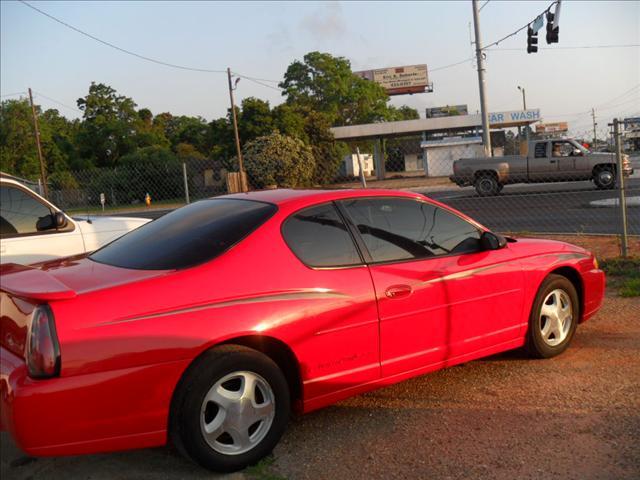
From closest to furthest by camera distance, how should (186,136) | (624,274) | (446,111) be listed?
(624,274)
(186,136)
(446,111)

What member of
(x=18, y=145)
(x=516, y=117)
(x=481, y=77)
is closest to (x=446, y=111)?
(x=516, y=117)

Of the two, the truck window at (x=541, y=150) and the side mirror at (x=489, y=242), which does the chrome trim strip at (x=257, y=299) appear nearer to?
the side mirror at (x=489, y=242)

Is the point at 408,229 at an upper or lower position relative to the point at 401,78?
lower

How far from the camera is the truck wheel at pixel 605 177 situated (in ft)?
67.7

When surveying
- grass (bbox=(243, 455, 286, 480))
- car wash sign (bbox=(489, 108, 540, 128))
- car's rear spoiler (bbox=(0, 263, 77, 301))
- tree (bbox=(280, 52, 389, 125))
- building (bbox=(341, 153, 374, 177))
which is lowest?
grass (bbox=(243, 455, 286, 480))

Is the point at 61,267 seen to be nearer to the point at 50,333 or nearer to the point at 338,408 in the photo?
the point at 50,333

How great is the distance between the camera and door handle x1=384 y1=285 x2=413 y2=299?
3.86 metres

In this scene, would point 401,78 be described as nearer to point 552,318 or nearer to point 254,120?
point 254,120

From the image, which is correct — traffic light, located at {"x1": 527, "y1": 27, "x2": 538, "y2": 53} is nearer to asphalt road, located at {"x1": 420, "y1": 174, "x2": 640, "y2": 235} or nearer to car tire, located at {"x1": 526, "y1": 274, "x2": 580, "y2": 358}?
asphalt road, located at {"x1": 420, "y1": 174, "x2": 640, "y2": 235}

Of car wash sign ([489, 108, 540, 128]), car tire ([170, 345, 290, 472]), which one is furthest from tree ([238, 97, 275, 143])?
car tire ([170, 345, 290, 472])

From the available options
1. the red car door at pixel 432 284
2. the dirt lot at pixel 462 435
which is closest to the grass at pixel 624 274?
the dirt lot at pixel 462 435

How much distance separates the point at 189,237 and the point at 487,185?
63.2 feet

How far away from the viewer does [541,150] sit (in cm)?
2189

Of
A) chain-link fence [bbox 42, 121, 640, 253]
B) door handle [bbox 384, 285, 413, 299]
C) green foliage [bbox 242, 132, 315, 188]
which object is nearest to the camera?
door handle [bbox 384, 285, 413, 299]
